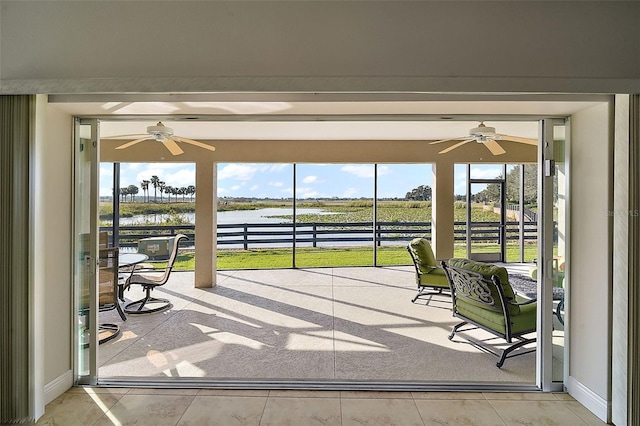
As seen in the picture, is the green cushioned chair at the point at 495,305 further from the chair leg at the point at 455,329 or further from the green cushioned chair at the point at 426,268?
the green cushioned chair at the point at 426,268

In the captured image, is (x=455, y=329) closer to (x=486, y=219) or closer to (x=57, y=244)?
(x=57, y=244)

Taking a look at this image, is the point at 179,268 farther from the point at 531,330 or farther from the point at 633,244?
the point at 633,244

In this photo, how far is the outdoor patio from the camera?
2.85m

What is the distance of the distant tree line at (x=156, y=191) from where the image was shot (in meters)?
7.18

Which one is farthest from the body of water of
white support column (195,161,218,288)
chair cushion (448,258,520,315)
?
chair cushion (448,258,520,315)

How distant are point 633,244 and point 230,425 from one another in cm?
277

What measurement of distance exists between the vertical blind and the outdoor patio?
29.9 inches

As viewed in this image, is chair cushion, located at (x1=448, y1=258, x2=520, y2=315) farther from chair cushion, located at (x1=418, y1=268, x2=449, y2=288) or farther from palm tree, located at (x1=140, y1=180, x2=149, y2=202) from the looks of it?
palm tree, located at (x1=140, y1=180, x2=149, y2=202)

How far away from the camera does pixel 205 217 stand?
18.3 feet

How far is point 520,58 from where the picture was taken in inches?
77.8

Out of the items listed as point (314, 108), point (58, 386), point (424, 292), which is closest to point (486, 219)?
point (424, 292)

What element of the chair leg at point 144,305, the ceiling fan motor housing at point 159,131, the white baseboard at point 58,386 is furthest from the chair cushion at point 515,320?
the chair leg at point 144,305

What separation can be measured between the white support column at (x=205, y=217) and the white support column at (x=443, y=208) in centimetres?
402

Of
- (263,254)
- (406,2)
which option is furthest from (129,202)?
(406,2)
